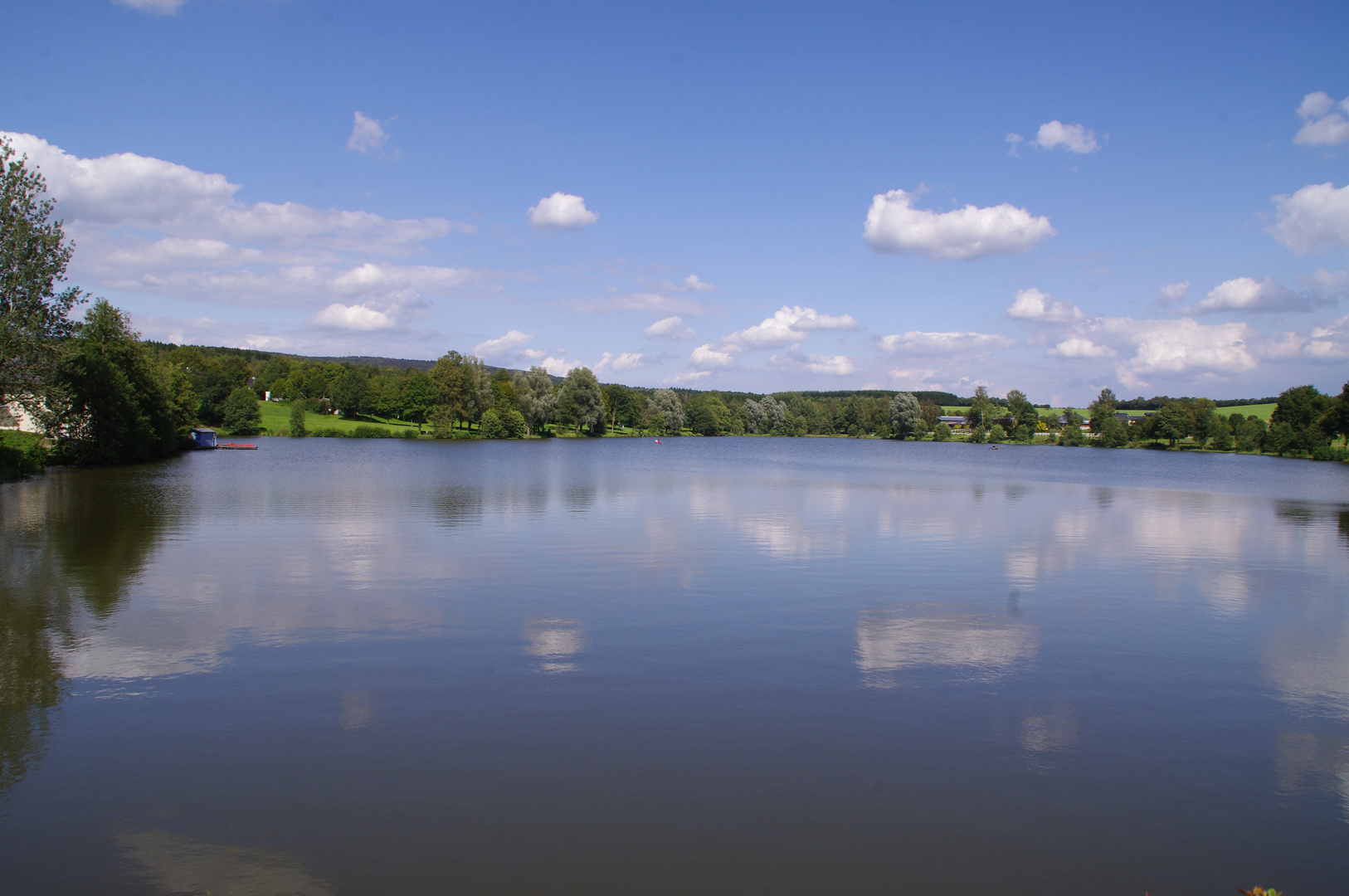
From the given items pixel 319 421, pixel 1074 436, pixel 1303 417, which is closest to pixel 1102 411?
pixel 1074 436

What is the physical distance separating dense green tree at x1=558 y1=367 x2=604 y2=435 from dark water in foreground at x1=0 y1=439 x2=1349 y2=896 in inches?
3355

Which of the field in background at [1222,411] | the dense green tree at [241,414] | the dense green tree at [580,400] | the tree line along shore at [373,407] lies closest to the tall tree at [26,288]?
the tree line along shore at [373,407]

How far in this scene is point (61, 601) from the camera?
38.4 feet

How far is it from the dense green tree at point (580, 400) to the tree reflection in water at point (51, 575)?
242 ft

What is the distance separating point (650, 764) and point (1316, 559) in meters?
19.7

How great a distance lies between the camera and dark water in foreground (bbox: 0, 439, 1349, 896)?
17.5 ft

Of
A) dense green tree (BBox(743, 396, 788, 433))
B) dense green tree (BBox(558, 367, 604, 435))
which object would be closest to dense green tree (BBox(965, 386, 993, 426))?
dense green tree (BBox(743, 396, 788, 433))

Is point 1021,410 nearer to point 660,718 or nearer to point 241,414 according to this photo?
point 241,414

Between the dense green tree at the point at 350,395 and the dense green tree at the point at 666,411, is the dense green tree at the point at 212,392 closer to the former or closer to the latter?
the dense green tree at the point at 350,395

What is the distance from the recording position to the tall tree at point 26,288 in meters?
29.5

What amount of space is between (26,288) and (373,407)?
82.0 metres

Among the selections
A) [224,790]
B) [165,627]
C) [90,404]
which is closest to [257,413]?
[90,404]

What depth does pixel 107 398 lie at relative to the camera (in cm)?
4044

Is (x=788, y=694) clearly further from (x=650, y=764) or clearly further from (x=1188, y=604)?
(x=1188, y=604)
